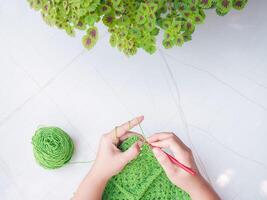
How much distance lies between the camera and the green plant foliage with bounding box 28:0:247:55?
3.67ft

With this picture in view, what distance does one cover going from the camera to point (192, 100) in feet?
4.58

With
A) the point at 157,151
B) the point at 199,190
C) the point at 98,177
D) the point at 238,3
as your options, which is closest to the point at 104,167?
the point at 98,177

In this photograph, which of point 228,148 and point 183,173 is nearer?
point 183,173

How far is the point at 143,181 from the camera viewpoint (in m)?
1.28

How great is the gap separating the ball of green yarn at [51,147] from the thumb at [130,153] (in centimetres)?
20

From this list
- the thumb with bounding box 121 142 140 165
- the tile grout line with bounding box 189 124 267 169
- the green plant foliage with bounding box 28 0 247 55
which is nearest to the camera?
the green plant foliage with bounding box 28 0 247 55

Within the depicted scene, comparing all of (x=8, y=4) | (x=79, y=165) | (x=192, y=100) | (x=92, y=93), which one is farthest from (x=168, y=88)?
(x=8, y=4)

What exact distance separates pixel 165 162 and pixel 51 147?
336 mm

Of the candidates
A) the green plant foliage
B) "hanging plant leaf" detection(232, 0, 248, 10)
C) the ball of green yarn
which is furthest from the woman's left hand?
"hanging plant leaf" detection(232, 0, 248, 10)

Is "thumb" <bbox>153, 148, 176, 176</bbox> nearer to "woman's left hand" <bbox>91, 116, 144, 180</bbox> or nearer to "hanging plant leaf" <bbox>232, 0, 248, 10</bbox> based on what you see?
"woman's left hand" <bbox>91, 116, 144, 180</bbox>

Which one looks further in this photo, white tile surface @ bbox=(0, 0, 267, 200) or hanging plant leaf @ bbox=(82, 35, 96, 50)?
white tile surface @ bbox=(0, 0, 267, 200)

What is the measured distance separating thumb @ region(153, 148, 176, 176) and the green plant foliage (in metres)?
0.26

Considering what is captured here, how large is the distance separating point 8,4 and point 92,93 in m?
0.37

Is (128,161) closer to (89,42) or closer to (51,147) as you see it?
(51,147)
